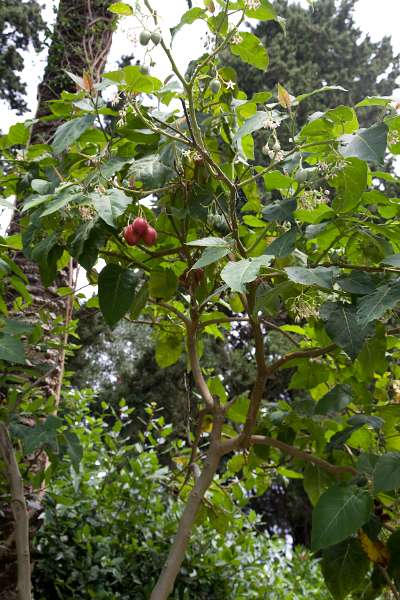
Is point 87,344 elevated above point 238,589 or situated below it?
above

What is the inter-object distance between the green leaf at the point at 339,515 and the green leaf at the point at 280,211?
497 mm

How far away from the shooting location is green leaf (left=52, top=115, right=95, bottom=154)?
3.64 ft

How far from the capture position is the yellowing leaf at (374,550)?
46.3 inches

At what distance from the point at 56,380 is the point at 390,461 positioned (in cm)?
154

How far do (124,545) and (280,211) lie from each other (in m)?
1.88

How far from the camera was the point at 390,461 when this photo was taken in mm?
1020

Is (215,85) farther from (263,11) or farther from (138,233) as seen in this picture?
(138,233)

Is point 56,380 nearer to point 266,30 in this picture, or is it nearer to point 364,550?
point 364,550

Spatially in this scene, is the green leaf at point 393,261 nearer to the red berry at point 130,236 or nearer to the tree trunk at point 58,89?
the red berry at point 130,236

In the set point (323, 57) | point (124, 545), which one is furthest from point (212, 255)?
point (323, 57)

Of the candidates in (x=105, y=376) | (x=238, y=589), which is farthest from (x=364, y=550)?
(x=105, y=376)

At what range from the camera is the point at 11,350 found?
1111 mm

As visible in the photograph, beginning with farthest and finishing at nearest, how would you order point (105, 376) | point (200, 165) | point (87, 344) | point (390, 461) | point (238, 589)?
point (105, 376), point (87, 344), point (238, 589), point (200, 165), point (390, 461)

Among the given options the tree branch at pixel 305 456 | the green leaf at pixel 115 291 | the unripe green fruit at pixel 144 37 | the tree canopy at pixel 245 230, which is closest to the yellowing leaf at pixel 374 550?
the tree canopy at pixel 245 230
